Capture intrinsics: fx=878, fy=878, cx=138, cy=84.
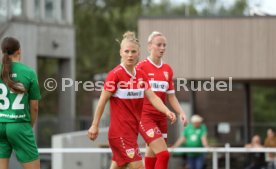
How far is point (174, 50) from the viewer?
24609 millimetres

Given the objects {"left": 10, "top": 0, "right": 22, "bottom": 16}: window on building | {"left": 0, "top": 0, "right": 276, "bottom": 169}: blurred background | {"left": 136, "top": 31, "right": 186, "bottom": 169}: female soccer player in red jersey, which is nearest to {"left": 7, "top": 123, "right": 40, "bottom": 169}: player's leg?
{"left": 136, "top": 31, "right": 186, "bottom": 169}: female soccer player in red jersey

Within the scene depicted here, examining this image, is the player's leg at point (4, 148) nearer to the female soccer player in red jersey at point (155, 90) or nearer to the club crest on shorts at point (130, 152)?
the club crest on shorts at point (130, 152)

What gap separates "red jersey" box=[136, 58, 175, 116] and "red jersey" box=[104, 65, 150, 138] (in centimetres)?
111

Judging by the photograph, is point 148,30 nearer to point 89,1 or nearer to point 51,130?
point 51,130

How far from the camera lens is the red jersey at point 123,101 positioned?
1037 cm

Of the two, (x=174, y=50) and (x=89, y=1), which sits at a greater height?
(x=89, y=1)

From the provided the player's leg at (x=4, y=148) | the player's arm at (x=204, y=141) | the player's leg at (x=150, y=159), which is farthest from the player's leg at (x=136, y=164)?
the player's arm at (x=204, y=141)

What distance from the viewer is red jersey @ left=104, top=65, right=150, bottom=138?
1037 cm

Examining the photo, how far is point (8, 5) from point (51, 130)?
7216 millimetres

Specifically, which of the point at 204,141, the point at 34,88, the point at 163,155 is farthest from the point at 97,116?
the point at 204,141

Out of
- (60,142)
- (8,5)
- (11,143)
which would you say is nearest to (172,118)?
(11,143)

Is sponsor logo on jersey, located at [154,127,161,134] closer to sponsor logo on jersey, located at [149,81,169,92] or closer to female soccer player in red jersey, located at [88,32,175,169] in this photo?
sponsor logo on jersey, located at [149,81,169,92]

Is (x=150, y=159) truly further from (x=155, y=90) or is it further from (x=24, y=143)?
(x=24, y=143)

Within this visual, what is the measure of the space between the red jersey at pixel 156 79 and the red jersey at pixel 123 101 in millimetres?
1108
